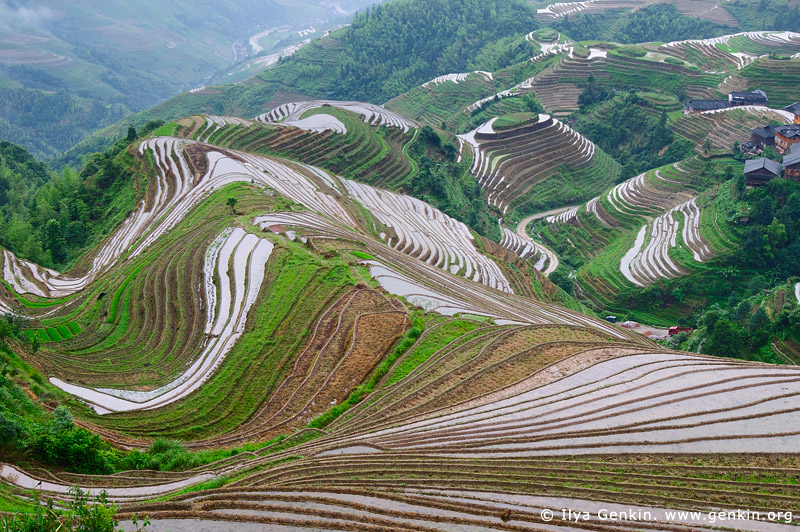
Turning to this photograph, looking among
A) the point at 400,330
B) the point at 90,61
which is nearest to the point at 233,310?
the point at 400,330

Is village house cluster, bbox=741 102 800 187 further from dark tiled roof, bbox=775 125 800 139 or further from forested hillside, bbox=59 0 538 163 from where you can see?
forested hillside, bbox=59 0 538 163

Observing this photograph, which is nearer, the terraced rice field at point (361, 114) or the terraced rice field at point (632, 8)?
the terraced rice field at point (361, 114)

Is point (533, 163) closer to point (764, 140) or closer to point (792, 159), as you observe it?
point (764, 140)

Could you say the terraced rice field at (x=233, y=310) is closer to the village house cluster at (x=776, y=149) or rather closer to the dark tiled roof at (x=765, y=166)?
the dark tiled roof at (x=765, y=166)

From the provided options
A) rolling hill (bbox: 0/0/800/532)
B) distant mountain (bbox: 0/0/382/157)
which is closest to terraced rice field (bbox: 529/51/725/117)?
rolling hill (bbox: 0/0/800/532)

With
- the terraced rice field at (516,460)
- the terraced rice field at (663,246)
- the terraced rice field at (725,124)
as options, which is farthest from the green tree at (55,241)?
the terraced rice field at (725,124)

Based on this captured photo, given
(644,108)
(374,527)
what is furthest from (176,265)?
(644,108)
